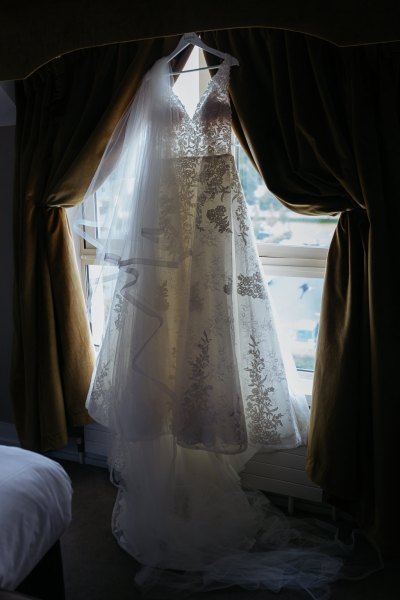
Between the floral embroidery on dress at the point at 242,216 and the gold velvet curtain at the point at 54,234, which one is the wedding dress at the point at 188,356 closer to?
the floral embroidery on dress at the point at 242,216

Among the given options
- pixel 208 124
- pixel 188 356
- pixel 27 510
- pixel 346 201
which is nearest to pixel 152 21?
pixel 208 124

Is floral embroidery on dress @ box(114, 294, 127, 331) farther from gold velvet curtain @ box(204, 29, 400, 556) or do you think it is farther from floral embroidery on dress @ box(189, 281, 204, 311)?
gold velvet curtain @ box(204, 29, 400, 556)

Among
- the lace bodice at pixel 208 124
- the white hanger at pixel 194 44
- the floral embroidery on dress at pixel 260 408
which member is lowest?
the floral embroidery on dress at pixel 260 408

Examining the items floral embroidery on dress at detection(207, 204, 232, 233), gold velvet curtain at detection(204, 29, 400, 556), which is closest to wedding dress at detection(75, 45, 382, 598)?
floral embroidery on dress at detection(207, 204, 232, 233)

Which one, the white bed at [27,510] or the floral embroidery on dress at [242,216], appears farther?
the floral embroidery on dress at [242,216]

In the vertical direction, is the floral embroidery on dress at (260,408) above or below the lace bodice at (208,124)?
below

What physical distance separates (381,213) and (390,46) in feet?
1.74

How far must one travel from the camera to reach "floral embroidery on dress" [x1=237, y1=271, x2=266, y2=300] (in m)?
1.63

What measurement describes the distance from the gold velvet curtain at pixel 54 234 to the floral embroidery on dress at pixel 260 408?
0.92 meters

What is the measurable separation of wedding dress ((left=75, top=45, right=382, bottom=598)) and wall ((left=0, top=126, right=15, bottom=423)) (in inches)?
35.4

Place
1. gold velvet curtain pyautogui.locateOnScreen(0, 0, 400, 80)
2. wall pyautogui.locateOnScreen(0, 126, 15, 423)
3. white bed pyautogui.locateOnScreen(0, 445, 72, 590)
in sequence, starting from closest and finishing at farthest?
white bed pyautogui.locateOnScreen(0, 445, 72, 590)
gold velvet curtain pyautogui.locateOnScreen(0, 0, 400, 80)
wall pyautogui.locateOnScreen(0, 126, 15, 423)

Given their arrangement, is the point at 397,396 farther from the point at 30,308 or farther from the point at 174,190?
the point at 30,308

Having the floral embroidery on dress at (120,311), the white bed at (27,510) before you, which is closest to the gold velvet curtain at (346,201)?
the floral embroidery on dress at (120,311)

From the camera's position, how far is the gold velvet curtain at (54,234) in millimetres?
1993
